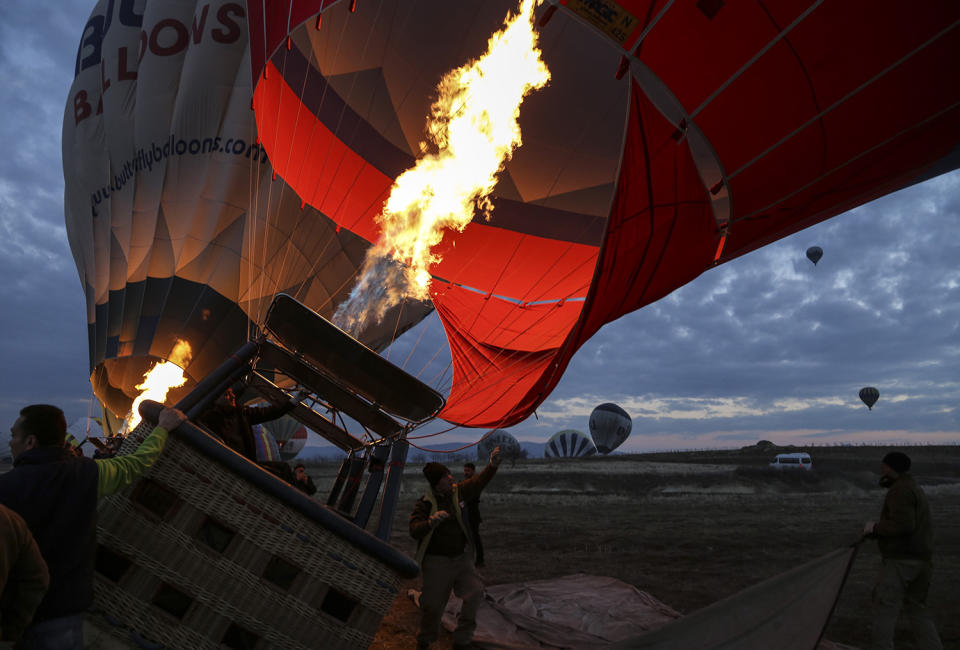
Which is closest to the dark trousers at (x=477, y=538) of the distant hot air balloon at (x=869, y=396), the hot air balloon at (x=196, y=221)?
the hot air balloon at (x=196, y=221)

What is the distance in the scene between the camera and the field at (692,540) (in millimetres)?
5496

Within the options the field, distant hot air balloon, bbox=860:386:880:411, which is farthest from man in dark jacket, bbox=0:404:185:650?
distant hot air balloon, bbox=860:386:880:411

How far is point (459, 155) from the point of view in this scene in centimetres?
679

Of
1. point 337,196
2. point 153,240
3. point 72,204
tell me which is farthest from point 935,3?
point 72,204

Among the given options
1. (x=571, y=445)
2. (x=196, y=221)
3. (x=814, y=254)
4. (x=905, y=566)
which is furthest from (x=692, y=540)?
(x=571, y=445)

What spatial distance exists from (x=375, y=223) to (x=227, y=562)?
19.8ft

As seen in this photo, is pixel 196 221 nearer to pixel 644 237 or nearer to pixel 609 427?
pixel 644 237

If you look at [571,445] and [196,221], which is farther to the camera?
[571,445]

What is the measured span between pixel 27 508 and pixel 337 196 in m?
6.16

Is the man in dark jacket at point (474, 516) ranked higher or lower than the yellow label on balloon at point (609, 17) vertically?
lower

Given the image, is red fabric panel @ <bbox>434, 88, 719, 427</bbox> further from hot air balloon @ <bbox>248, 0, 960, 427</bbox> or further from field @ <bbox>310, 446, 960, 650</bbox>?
field @ <bbox>310, 446, 960, 650</bbox>

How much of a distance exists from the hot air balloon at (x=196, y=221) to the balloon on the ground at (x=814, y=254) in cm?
3026

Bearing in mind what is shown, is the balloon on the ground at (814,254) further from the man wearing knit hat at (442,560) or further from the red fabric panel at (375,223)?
the man wearing knit hat at (442,560)

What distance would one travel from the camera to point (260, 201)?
7.98 metres
